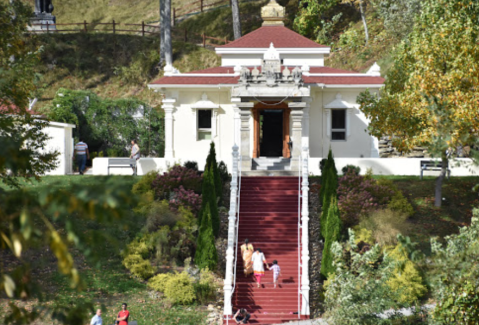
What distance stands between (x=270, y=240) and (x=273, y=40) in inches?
624

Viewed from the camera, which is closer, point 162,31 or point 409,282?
point 409,282

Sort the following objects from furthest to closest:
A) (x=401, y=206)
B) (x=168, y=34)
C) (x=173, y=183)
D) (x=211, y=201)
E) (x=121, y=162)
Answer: (x=168, y=34) < (x=121, y=162) < (x=173, y=183) < (x=401, y=206) < (x=211, y=201)

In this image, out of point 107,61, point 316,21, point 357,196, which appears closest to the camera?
point 357,196

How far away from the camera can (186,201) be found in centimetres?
3080

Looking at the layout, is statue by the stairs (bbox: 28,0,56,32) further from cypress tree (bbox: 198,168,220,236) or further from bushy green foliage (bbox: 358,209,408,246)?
bushy green foliage (bbox: 358,209,408,246)

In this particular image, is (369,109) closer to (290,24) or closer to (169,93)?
(169,93)

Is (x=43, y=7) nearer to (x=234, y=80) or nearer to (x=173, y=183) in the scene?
(x=234, y=80)

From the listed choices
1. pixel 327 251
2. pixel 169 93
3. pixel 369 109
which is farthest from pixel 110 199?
pixel 169 93

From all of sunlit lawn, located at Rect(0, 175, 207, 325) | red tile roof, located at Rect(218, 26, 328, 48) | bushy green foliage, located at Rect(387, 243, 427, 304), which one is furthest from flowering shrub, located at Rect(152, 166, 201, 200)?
red tile roof, located at Rect(218, 26, 328, 48)

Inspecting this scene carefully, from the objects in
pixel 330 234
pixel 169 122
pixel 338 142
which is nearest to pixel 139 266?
pixel 330 234

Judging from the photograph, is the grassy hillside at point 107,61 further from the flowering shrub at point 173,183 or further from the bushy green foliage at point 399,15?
the flowering shrub at point 173,183

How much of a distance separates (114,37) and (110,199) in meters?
54.5

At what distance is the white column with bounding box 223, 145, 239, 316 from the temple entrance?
4961mm

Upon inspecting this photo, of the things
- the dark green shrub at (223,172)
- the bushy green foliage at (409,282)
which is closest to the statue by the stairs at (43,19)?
the dark green shrub at (223,172)
